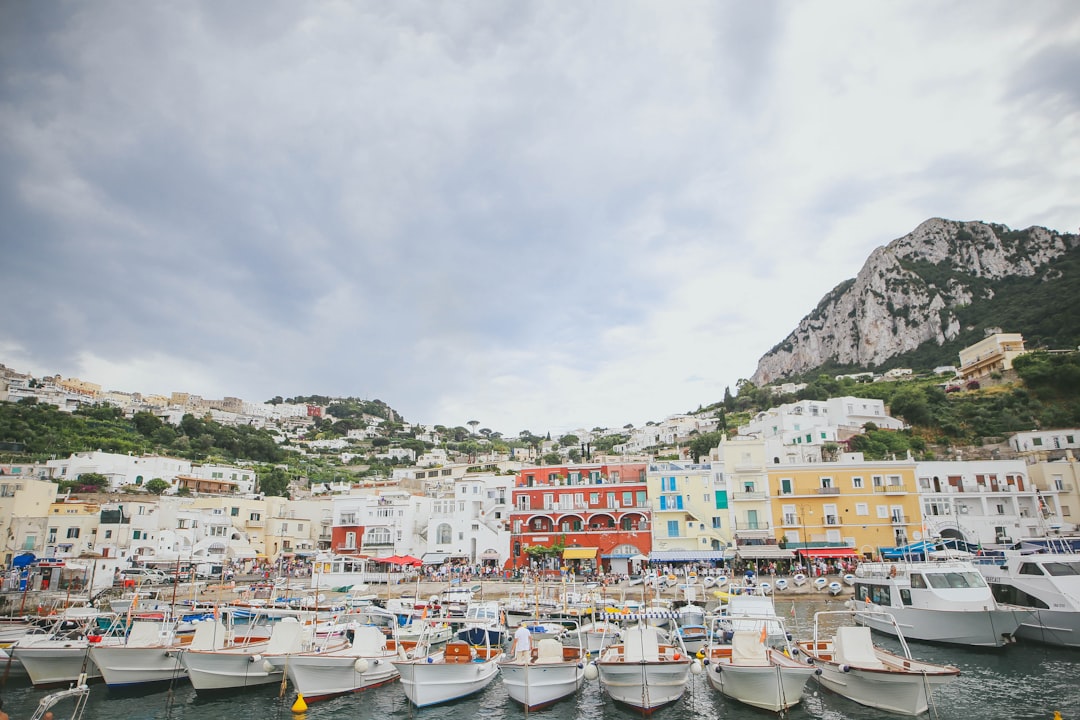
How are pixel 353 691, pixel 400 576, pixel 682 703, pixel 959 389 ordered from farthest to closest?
pixel 959 389
pixel 400 576
pixel 353 691
pixel 682 703

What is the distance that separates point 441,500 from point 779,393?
257ft

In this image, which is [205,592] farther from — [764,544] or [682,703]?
[764,544]

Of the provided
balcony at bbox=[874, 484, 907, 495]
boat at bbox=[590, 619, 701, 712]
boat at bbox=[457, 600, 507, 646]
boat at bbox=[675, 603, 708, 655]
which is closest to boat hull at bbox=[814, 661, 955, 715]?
boat at bbox=[590, 619, 701, 712]

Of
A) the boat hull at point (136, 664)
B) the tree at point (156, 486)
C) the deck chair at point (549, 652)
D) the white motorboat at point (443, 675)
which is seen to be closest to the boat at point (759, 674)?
the deck chair at point (549, 652)

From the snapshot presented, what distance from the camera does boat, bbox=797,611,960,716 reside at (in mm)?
16484

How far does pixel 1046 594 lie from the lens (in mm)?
24750

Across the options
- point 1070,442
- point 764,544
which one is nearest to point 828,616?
point 764,544

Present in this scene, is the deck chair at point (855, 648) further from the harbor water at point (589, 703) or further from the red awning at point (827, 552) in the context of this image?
the red awning at point (827, 552)

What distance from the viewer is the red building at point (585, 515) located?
176 ft

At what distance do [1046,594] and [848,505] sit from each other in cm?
2681

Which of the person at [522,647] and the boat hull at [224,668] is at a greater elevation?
the person at [522,647]

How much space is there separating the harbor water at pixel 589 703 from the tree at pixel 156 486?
50.2 meters

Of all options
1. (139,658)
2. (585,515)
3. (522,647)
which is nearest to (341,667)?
(522,647)

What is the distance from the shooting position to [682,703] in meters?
19.4
